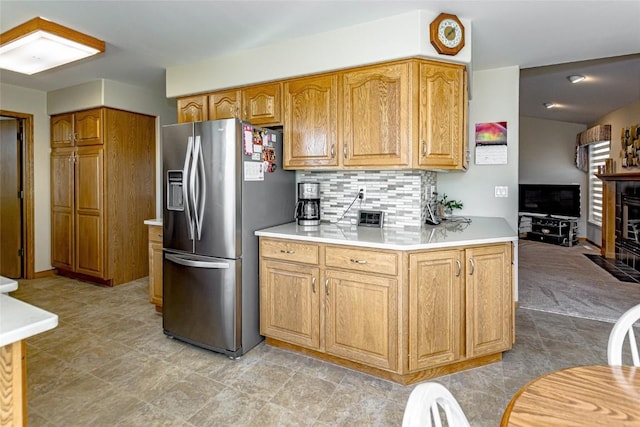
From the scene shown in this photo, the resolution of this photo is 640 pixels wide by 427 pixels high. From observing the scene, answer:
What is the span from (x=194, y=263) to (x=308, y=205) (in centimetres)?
98

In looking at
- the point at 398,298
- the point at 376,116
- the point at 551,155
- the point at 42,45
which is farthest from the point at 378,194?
the point at 551,155

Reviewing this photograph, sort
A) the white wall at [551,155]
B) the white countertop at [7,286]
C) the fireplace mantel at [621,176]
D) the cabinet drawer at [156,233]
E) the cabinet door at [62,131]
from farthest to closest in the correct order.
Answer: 1. the white wall at [551,155]
2. the fireplace mantel at [621,176]
3. the cabinet door at [62,131]
4. the cabinet drawer at [156,233]
5. the white countertop at [7,286]

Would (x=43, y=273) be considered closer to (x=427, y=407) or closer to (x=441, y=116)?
(x=441, y=116)

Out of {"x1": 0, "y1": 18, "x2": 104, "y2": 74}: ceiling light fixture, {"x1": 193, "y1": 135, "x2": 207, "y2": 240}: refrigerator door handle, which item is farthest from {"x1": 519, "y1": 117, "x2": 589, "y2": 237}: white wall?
{"x1": 0, "y1": 18, "x2": 104, "y2": 74}: ceiling light fixture

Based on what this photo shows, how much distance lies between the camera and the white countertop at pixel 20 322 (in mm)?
905

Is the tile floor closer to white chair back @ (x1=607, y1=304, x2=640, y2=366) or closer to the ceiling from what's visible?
white chair back @ (x1=607, y1=304, x2=640, y2=366)

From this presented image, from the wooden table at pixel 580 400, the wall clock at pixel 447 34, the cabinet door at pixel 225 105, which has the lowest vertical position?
the wooden table at pixel 580 400

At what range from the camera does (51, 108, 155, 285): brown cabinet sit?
4172 millimetres

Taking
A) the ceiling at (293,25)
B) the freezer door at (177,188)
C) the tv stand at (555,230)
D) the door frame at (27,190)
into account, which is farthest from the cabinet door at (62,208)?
the tv stand at (555,230)

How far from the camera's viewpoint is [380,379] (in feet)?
7.38

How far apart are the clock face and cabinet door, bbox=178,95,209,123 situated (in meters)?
2.12

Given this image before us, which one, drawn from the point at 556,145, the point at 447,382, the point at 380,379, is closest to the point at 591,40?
the point at 447,382

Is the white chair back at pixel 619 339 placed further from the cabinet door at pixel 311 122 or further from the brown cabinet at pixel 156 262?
the brown cabinet at pixel 156 262

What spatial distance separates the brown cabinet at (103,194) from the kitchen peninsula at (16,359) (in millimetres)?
3571
